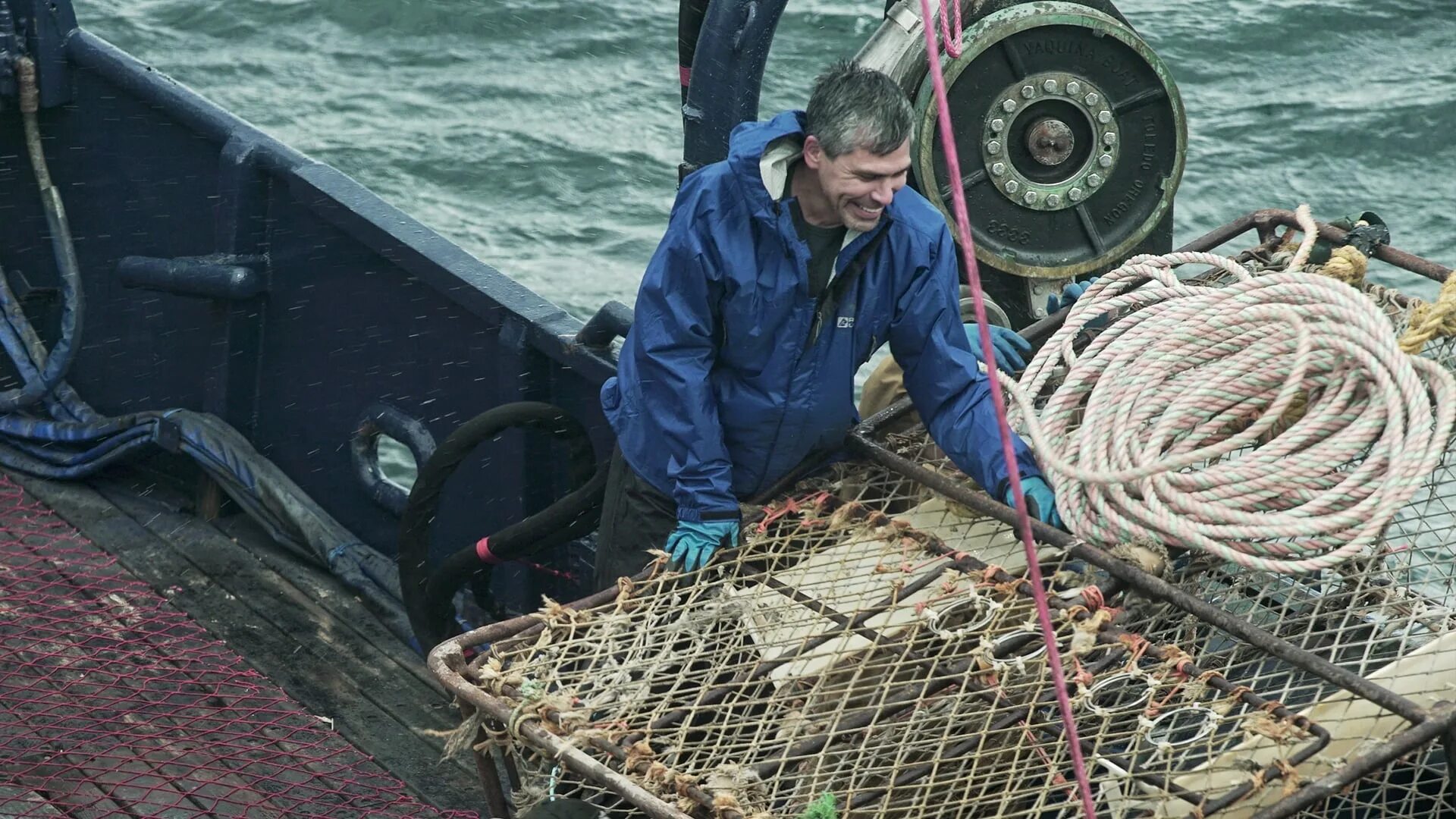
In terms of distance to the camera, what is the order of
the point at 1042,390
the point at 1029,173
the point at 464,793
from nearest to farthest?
the point at 1042,390, the point at 464,793, the point at 1029,173

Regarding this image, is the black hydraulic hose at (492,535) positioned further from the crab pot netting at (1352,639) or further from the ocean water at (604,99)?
the ocean water at (604,99)

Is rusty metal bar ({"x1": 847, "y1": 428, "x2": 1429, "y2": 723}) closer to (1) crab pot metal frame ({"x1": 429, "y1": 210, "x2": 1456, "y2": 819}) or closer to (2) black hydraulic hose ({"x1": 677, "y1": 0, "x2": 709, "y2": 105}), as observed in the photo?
(1) crab pot metal frame ({"x1": 429, "y1": 210, "x2": 1456, "y2": 819})

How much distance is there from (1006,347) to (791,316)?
81 cm

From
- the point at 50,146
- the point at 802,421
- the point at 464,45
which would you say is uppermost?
the point at 802,421

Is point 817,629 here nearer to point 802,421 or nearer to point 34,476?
point 802,421

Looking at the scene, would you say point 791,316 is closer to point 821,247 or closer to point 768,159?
point 821,247

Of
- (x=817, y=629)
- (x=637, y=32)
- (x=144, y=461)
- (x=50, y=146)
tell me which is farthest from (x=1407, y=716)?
(x=637, y=32)

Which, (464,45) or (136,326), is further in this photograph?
(464,45)

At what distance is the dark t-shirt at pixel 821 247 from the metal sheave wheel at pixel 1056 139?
1.34 metres

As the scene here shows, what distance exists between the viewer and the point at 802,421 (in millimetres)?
3777

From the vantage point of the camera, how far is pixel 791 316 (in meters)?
3.66

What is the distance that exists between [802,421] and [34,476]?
11.5 feet

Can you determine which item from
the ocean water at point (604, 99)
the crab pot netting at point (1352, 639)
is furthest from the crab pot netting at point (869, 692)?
the ocean water at point (604, 99)

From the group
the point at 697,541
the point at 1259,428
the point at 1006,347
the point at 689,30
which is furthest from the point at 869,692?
the point at 689,30
